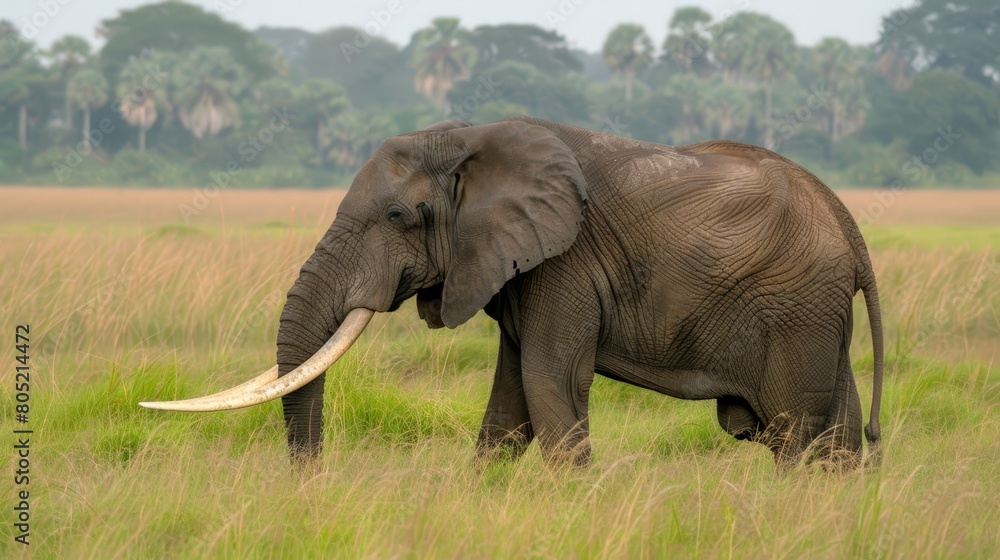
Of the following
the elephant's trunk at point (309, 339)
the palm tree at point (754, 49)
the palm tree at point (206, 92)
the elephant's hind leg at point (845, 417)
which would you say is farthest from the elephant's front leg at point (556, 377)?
the palm tree at point (754, 49)

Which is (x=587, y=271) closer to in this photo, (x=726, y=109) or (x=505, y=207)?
(x=505, y=207)

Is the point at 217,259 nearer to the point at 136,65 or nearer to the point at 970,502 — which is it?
the point at 970,502

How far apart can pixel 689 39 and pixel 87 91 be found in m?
30.8

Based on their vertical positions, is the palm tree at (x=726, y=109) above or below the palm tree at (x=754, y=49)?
below

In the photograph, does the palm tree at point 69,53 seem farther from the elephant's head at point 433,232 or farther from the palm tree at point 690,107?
the elephant's head at point 433,232

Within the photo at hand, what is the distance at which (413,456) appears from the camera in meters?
5.26

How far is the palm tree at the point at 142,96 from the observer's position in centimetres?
5244

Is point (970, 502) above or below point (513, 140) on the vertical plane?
below

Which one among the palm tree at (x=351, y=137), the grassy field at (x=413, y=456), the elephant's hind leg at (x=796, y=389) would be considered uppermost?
the elephant's hind leg at (x=796, y=389)

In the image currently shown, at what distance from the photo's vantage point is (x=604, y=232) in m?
4.89

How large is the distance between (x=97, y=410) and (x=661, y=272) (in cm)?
291

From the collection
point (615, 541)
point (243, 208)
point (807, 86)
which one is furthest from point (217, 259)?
point (807, 86)

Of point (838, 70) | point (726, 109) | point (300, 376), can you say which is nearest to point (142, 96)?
point (726, 109)

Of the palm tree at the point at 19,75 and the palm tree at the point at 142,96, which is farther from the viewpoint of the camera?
the palm tree at the point at 19,75
